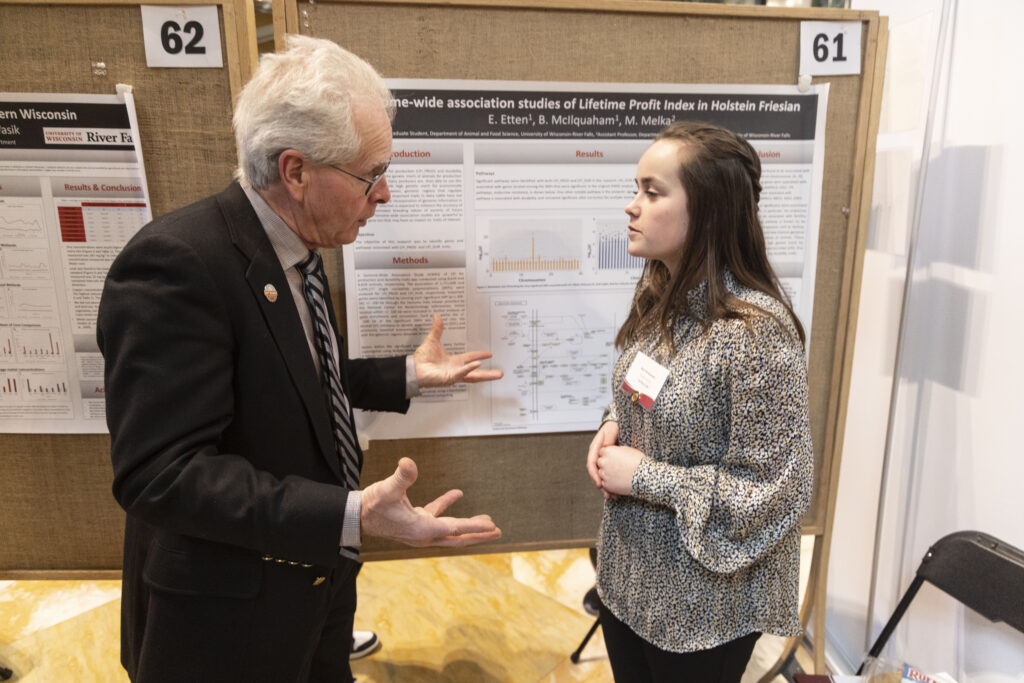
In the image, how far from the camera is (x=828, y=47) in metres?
1.74

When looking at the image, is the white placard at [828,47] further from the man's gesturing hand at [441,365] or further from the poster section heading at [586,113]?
the man's gesturing hand at [441,365]

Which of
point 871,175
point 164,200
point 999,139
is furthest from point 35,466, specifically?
point 999,139

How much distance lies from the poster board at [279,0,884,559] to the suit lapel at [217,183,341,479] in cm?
57

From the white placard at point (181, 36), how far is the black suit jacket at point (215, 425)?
1.97 ft

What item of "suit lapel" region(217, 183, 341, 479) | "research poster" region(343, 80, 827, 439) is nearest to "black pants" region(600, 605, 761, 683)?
"research poster" region(343, 80, 827, 439)

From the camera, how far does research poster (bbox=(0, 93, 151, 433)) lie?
1607 millimetres

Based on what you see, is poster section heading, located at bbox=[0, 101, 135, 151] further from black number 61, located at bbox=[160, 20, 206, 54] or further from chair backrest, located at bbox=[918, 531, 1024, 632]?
chair backrest, located at bbox=[918, 531, 1024, 632]

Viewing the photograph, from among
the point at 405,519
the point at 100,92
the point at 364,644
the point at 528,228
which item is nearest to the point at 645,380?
the point at 405,519

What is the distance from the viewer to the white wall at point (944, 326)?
1585 mm

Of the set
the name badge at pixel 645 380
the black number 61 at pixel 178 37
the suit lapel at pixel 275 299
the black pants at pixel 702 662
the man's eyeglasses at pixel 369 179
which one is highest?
the black number 61 at pixel 178 37

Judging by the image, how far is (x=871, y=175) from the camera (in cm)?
182

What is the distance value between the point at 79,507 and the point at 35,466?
0.16 meters

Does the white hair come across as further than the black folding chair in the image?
No

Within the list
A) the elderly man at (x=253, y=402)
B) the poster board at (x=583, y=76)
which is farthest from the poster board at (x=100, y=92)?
the elderly man at (x=253, y=402)
